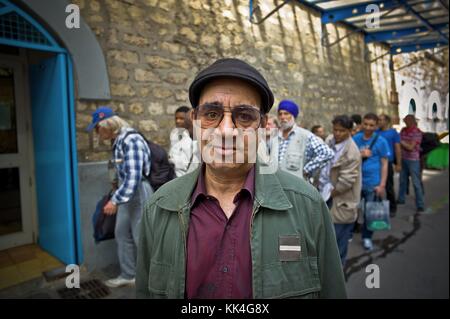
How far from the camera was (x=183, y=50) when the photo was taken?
398cm

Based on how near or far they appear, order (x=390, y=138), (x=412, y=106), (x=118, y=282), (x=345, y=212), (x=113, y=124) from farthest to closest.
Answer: (x=390, y=138) → (x=118, y=282) → (x=345, y=212) → (x=113, y=124) → (x=412, y=106)

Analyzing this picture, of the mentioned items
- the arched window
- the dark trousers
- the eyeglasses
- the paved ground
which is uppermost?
the arched window

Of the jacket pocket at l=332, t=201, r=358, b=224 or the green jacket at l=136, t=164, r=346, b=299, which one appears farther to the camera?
the jacket pocket at l=332, t=201, r=358, b=224

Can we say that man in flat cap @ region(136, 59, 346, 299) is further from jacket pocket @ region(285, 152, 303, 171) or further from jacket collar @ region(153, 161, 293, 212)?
jacket pocket @ region(285, 152, 303, 171)

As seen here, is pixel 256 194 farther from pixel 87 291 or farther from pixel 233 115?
pixel 87 291

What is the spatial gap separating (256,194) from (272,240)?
171 millimetres

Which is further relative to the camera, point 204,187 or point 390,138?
point 390,138

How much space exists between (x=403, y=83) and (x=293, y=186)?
1483 mm

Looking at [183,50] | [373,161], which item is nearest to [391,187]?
[373,161]

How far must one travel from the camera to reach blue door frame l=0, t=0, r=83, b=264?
3.10m

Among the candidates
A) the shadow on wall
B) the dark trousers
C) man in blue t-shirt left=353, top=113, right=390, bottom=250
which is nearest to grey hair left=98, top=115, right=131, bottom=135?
the shadow on wall

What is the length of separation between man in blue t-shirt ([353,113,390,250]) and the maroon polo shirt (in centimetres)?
321

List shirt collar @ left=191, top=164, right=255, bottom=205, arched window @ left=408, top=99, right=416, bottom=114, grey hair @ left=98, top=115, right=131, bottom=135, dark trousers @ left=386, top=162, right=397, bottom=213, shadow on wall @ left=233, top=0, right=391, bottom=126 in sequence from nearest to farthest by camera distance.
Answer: shirt collar @ left=191, top=164, right=255, bottom=205
arched window @ left=408, top=99, right=416, bottom=114
grey hair @ left=98, top=115, right=131, bottom=135
shadow on wall @ left=233, top=0, right=391, bottom=126
dark trousers @ left=386, top=162, right=397, bottom=213

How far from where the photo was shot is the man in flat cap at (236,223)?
40.9 inches
